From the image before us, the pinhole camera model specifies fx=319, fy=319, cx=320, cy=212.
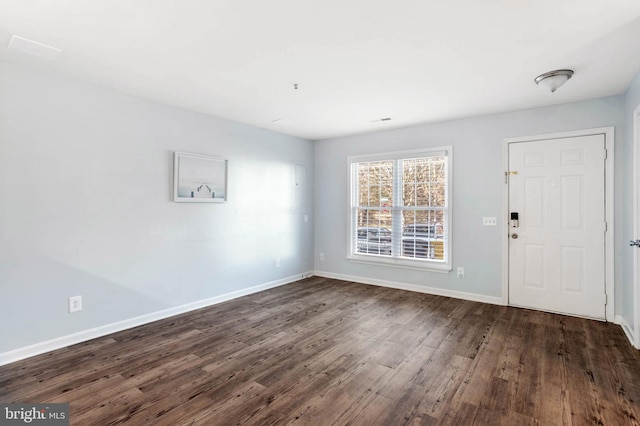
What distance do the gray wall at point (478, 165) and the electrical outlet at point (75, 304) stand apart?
3.81 meters

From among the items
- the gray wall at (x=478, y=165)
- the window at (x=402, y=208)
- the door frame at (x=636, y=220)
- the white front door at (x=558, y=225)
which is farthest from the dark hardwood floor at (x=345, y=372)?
the window at (x=402, y=208)

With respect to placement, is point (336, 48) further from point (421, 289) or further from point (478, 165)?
point (421, 289)

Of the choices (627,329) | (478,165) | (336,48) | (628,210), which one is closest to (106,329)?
(336,48)

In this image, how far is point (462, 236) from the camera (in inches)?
176

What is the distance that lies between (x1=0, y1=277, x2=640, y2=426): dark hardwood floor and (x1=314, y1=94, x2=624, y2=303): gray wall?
772 millimetres

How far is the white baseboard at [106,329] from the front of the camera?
8.82 feet

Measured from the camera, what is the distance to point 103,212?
3.21 meters

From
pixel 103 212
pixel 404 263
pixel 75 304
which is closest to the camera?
pixel 75 304

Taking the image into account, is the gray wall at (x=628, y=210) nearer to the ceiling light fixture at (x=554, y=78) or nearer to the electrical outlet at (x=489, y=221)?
the ceiling light fixture at (x=554, y=78)

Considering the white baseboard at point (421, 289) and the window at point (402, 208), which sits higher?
the window at point (402, 208)

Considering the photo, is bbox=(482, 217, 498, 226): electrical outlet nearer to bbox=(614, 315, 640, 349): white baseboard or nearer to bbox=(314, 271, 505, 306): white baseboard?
bbox=(314, 271, 505, 306): white baseboard

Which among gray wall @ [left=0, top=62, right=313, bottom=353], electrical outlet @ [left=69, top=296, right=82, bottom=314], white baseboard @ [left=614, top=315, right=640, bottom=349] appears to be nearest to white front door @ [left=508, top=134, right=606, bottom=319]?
white baseboard @ [left=614, top=315, right=640, bottom=349]

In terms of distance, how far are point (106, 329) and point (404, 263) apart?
3.90m

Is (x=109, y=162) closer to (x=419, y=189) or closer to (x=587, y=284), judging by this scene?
(x=419, y=189)
